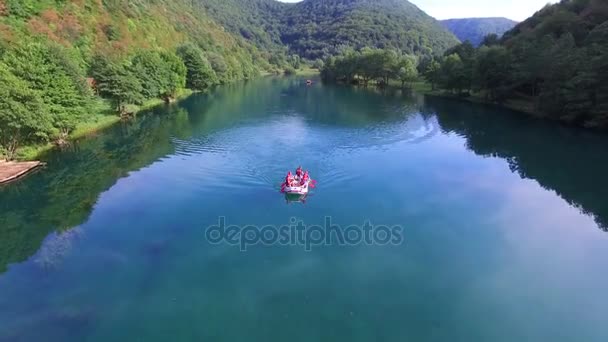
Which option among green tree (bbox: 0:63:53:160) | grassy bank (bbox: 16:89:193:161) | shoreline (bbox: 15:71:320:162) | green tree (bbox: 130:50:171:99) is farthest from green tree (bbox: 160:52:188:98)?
green tree (bbox: 0:63:53:160)

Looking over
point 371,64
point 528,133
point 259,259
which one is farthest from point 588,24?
point 259,259

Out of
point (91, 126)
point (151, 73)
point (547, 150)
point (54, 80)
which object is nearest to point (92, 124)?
point (91, 126)

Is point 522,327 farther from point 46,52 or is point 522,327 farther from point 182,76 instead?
point 182,76

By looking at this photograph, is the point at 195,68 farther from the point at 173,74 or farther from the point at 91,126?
the point at 91,126

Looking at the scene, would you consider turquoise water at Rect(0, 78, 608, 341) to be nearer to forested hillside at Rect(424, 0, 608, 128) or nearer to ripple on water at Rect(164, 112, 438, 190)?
ripple on water at Rect(164, 112, 438, 190)

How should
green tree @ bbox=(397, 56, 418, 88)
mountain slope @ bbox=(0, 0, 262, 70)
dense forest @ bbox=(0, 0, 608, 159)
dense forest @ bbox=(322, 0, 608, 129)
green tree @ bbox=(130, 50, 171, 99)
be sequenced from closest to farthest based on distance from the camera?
dense forest @ bbox=(0, 0, 608, 159) < dense forest @ bbox=(322, 0, 608, 129) < green tree @ bbox=(130, 50, 171, 99) < mountain slope @ bbox=(0, 0, 262, 70) < green tree @ bbox=(397, 56, 418, 88)

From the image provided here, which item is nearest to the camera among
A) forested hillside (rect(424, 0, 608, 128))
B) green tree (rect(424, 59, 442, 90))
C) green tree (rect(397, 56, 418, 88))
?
forested hillside (rect(424, 0, 608, 128))

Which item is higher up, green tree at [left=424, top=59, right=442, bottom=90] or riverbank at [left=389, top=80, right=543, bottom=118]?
green tree at [left=424, top=59, right=442, bottom=90]
